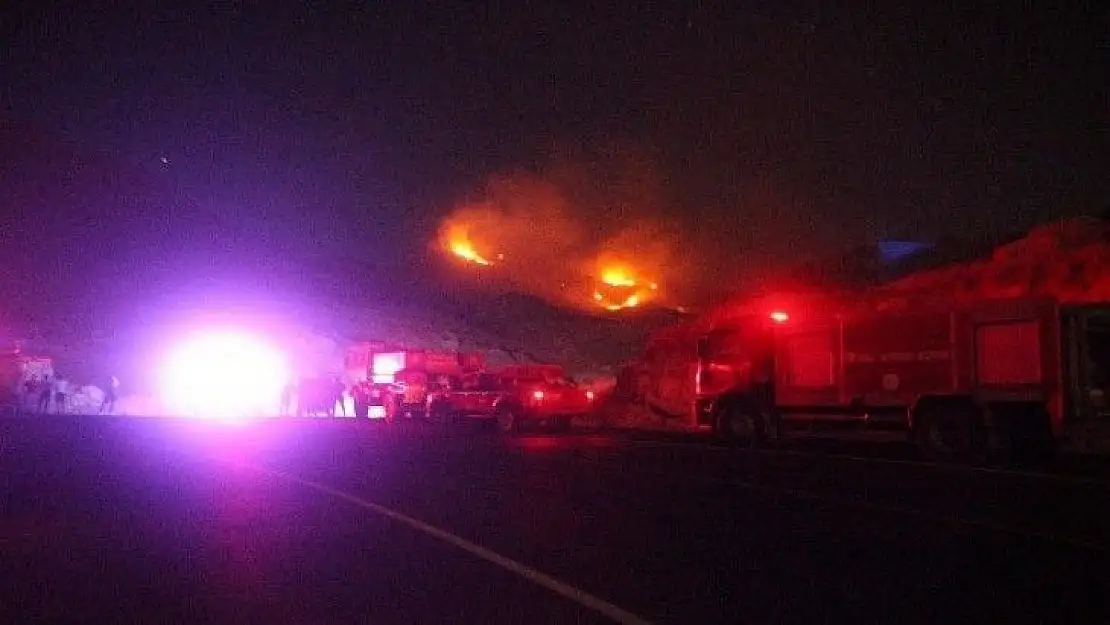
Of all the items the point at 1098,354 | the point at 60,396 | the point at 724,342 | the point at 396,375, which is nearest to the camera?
the point at 1098,354

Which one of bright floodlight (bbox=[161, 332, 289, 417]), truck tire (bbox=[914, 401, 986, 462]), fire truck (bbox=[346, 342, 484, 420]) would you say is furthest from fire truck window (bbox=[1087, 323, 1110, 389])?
bright floodlight (bbox=[161, 332, 289, 417])

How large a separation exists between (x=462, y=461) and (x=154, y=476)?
18.9 feet

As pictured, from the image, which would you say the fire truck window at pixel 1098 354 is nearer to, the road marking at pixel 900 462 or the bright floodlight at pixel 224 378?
the road marking at pixel 900 462

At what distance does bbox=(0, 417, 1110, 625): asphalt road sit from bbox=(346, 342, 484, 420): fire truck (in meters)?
16.0

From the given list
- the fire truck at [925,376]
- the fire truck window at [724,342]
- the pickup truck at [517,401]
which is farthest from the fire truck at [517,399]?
the fire truck window at [724,342]

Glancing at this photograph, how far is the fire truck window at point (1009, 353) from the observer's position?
21.6 meters

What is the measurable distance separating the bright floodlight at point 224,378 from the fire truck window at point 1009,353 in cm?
3462

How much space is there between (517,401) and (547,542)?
2105 centimetres

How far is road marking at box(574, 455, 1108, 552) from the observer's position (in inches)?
465

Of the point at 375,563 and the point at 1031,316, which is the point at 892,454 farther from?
the point at 375,563

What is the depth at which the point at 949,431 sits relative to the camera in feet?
75.8

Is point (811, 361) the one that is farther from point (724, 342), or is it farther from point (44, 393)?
point (44, 393)

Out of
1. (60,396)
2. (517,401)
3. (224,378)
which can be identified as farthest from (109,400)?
(517,401)

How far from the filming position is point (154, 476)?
18.7 meters
